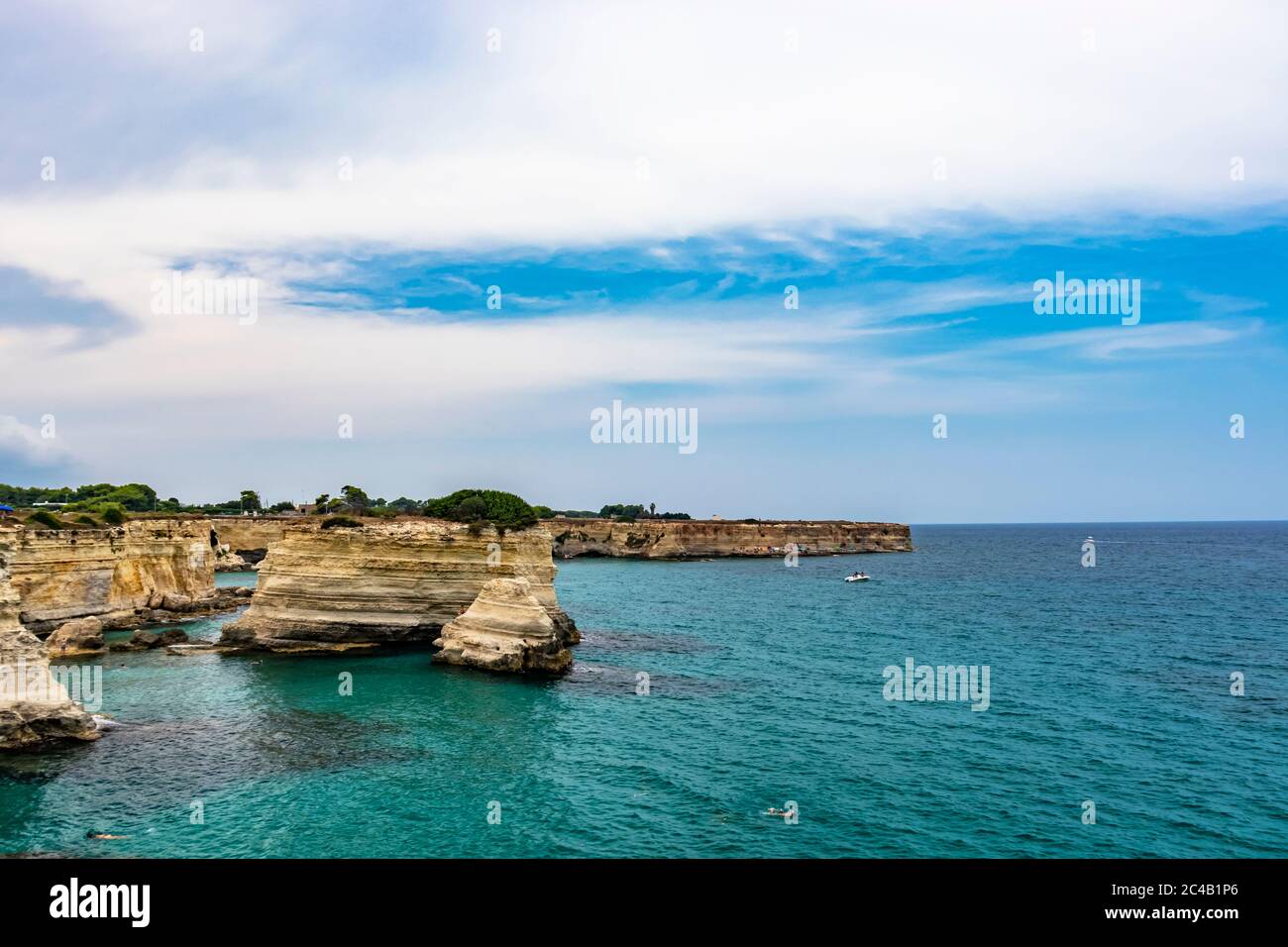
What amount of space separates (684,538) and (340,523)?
359 feet

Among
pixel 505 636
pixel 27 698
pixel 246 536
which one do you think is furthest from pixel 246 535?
pixel 27 698

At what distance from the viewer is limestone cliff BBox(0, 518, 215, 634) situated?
47281 millimetres

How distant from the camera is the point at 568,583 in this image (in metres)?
101

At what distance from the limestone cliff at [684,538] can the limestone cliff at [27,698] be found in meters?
120

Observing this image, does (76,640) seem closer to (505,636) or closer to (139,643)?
(139,643)

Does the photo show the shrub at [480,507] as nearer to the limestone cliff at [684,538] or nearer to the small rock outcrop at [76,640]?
the small rock outcrop at [76,640]

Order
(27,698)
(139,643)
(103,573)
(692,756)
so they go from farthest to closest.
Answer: (103,573), (139,643), (692,756), (27,698)

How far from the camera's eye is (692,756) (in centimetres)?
2823
